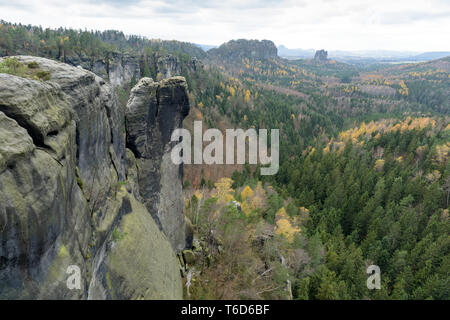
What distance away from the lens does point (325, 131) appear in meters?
132

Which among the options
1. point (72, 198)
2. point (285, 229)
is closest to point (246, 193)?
point (285, 229)

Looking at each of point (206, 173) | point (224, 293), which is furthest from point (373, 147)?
point (224, 293)

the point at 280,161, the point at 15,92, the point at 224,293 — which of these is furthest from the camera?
the point at 280,161

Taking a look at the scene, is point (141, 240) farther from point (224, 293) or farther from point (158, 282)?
point (224, 293)

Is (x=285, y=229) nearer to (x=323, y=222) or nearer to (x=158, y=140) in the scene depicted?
(x=323, y=222)

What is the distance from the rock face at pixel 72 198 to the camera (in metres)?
8.19

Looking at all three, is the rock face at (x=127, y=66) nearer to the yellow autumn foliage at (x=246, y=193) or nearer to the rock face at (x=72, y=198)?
the yellow autumn foliage at (x=246, y=193)

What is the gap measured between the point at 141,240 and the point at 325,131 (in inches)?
5158

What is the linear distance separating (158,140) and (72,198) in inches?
464

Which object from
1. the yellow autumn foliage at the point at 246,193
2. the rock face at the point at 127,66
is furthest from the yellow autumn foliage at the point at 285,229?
the rock face at the point at 127,66

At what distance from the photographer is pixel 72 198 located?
11250mm

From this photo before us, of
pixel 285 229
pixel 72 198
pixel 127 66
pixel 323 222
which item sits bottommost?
pixel 323 222

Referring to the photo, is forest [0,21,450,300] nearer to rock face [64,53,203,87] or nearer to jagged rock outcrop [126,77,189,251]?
rock face [64,53,203,87]

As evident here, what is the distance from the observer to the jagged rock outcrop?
20.3 m
